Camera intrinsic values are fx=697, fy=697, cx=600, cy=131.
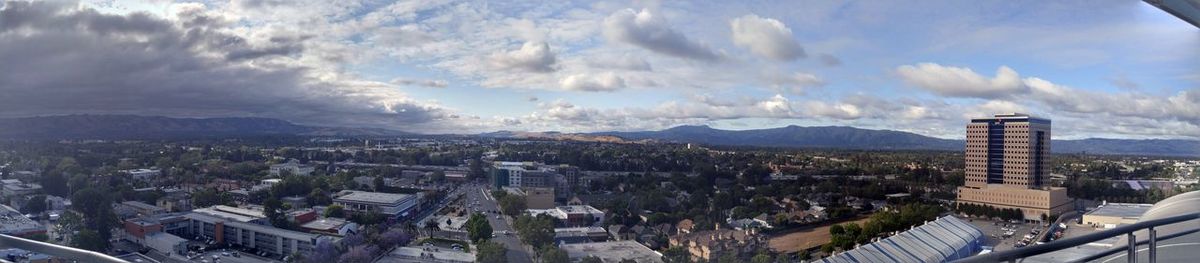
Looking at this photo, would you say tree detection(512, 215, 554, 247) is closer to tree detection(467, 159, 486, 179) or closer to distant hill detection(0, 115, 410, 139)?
tree detection(467, 159, 486, 179)

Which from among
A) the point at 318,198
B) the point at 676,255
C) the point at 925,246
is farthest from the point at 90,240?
the point at 925,246

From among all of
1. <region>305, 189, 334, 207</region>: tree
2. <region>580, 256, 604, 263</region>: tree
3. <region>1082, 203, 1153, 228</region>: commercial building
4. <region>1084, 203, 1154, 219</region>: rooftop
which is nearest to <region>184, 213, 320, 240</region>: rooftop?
<region>305, 189, 334, 207</region>: tree

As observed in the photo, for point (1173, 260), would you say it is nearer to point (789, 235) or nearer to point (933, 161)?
point (789, 235)

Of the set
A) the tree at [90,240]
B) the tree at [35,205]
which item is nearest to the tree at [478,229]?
the tree at [90,240]

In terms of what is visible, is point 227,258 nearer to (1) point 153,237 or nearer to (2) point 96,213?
(1) point 153,237

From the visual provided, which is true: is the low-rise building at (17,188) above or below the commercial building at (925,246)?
above

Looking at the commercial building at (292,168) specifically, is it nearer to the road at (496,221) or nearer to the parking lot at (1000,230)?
the road at (496,221)
